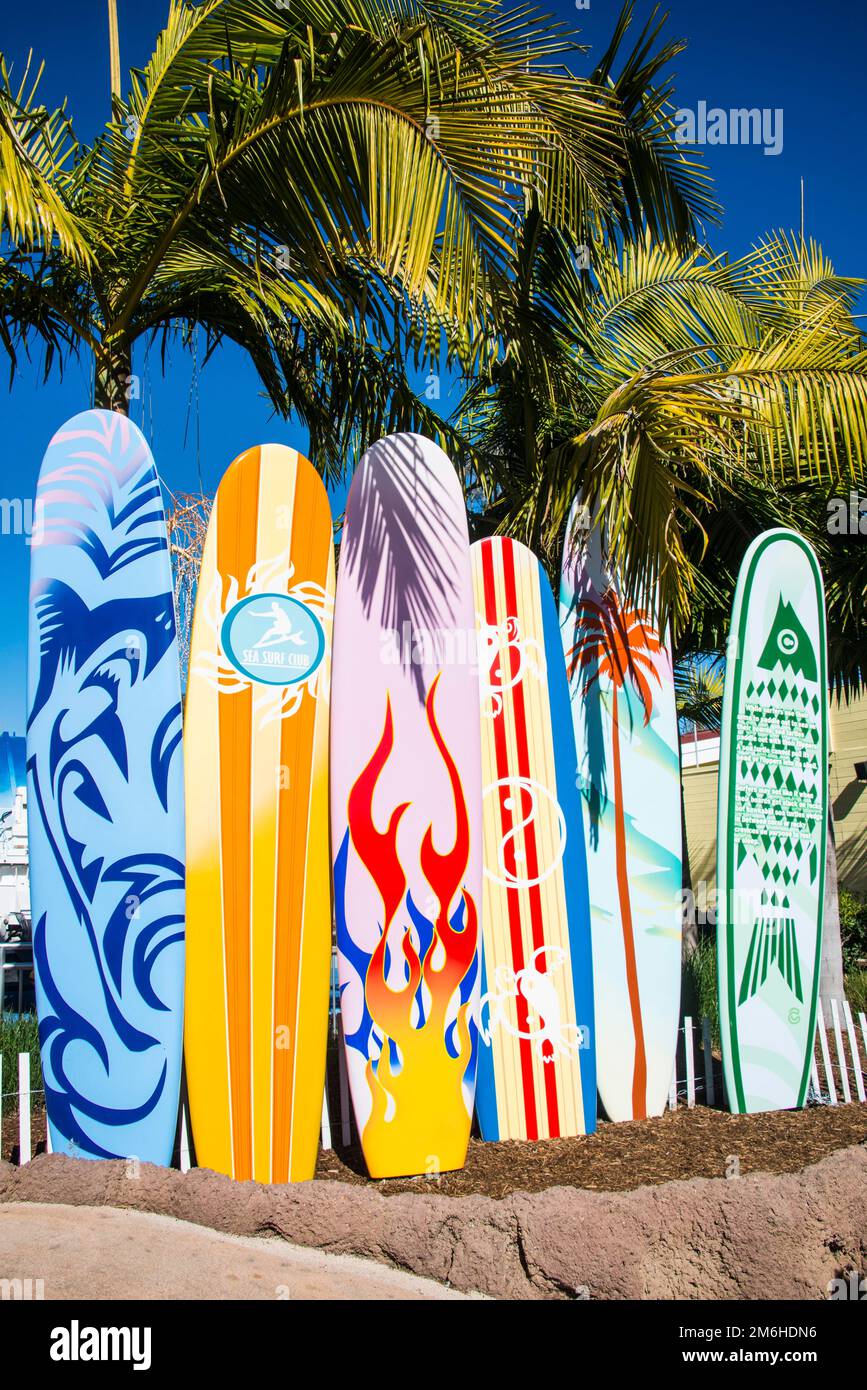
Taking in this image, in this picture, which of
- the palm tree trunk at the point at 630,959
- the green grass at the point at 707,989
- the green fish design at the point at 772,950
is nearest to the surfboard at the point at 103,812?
the palm tree trunk at the point at 630,959

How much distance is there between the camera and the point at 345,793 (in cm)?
412

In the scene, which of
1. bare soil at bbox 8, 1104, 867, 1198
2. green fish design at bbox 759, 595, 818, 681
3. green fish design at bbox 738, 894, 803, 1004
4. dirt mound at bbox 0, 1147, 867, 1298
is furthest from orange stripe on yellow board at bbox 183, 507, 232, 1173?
green fish design at bbox 759, 595, 818, 681

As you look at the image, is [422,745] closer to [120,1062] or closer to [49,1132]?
[120,1062]

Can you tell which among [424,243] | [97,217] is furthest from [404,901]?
[97,217]

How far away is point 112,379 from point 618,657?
2451mm

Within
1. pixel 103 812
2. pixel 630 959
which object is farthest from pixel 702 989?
pixel 103 812

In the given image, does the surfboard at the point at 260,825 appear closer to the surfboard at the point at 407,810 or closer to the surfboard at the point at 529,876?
the surfboard at the point at 407,810

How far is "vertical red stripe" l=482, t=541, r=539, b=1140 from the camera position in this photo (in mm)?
4293

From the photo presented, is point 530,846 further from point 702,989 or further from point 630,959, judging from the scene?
point 702,989

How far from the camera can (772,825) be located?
4977mm

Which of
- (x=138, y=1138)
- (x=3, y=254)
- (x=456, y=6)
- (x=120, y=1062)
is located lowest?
(x=138, y=1138)

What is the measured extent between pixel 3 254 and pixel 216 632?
192cm
